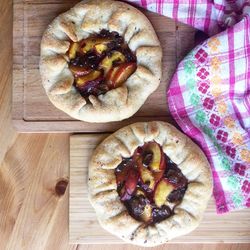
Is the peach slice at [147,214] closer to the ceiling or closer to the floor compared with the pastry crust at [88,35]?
closer to the floor

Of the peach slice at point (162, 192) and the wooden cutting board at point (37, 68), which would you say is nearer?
the peach slice at point (162, 192)

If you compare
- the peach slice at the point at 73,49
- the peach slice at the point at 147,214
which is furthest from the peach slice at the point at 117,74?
the peach slice at the point at 147,214

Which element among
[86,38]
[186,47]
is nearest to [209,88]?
[186,47]

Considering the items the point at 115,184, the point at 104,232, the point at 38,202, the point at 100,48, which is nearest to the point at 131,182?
the point at 115,184

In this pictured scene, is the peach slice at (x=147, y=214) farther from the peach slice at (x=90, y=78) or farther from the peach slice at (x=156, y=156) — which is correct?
the peach slice at (x=90, y=78)

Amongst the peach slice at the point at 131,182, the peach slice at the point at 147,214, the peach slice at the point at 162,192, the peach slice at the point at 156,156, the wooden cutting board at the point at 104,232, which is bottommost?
the wooden cutting board at the point at 104,232

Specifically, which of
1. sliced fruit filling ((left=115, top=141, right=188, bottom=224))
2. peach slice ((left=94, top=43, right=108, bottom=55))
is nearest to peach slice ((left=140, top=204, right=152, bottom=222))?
sliced fruit filling ((left=115, top=141, right=188, bottom=224))

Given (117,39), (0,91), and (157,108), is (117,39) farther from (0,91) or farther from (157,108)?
(0,91)
